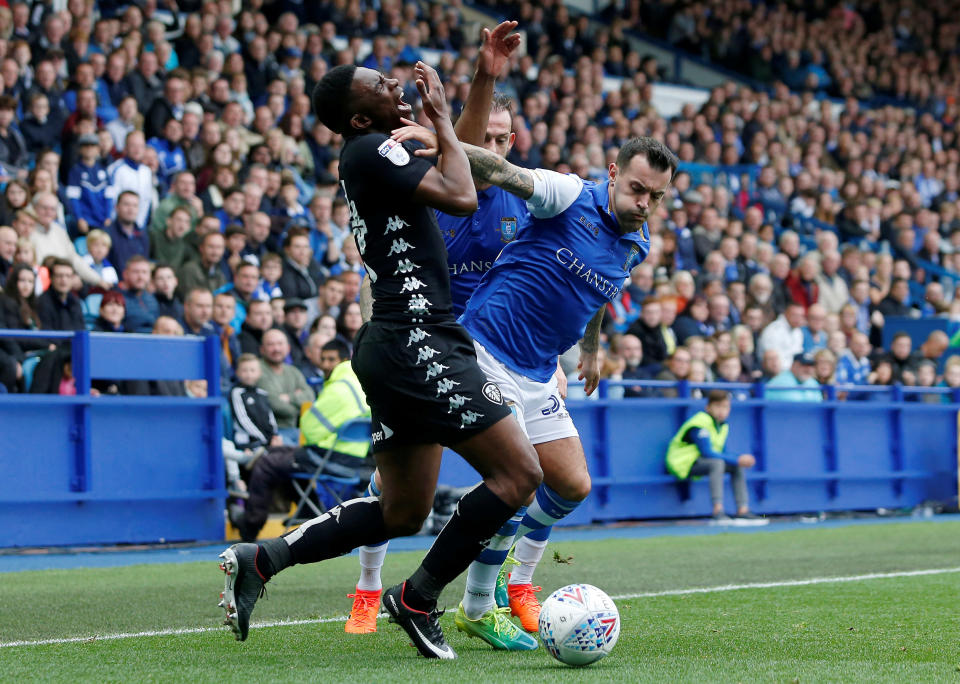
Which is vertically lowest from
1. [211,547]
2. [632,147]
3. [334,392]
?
[211,547]

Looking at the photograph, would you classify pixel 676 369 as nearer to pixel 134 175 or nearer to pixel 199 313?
pixel 199 313

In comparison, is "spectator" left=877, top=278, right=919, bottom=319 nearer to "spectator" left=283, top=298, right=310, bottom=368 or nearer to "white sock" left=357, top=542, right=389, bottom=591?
"spectator" left=283, top=298, right=310, bottom=368

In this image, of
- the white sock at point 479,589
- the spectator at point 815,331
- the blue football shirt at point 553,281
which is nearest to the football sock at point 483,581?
the white sock at point 479,589

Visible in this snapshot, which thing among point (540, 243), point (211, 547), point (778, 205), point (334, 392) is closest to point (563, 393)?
point (540, 243)

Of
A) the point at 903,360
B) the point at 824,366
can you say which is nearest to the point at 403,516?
the point at 824,366

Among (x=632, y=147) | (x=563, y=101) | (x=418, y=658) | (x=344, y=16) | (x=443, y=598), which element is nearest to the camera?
(x=418, y=658)

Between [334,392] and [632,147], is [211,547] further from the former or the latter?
[632,147]

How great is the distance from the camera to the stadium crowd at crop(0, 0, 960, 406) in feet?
41.5

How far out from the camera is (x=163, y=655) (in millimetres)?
5422

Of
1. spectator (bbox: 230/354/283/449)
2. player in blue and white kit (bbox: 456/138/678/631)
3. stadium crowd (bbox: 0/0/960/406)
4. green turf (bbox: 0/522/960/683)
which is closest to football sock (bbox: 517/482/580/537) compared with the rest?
player in blue and white kit (bbox: 456/138/678/631)

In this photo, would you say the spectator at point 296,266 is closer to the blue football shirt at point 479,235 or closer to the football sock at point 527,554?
the blue football shirt at point 479,235

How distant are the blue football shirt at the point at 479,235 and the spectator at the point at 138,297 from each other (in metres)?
6.02

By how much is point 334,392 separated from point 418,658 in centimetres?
619

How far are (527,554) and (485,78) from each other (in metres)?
2.34
